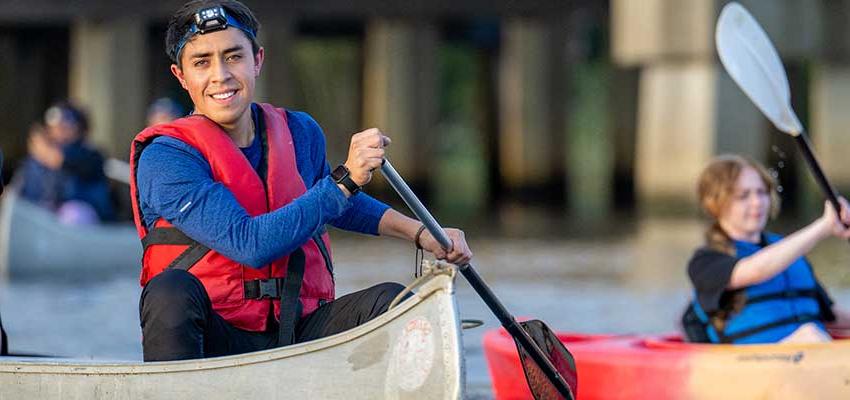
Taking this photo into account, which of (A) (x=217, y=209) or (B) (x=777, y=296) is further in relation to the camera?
(B) (x=777, y=296)

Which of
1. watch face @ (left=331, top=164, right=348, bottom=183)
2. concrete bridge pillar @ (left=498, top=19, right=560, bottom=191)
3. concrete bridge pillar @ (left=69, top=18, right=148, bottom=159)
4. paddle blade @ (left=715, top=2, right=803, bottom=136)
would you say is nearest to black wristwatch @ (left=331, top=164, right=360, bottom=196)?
watch face @ (left=331, top=164, right=348, bottom=183)

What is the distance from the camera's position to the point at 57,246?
1265 cm

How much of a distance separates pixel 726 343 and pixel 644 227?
12.0 metres

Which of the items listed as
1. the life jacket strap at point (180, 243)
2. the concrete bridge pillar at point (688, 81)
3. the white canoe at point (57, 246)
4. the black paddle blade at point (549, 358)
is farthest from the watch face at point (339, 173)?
the concrete bridge pillar at point (688, 81)

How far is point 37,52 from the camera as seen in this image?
2762 centimetres

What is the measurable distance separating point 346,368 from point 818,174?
2.66 m

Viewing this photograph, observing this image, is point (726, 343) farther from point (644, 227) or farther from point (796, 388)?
point (644, 227)

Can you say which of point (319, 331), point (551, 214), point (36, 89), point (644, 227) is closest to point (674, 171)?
point (644, 227)

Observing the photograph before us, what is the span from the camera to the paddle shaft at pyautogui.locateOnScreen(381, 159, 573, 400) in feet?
13.7

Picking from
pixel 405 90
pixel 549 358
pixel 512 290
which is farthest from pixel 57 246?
pixel 405 90

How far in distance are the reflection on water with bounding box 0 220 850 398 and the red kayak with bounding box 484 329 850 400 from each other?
0.66 meters

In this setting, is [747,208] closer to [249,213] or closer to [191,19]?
[249,213]

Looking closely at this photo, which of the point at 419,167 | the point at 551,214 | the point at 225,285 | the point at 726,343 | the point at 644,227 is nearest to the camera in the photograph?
the point at 225,285

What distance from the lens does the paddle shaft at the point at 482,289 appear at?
4184 mm
